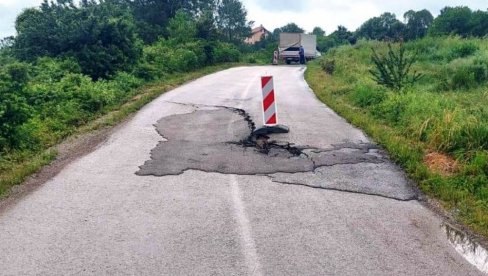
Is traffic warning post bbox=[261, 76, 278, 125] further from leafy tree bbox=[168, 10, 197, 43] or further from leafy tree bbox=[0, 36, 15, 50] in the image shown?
leafy tree bbox=[168, 10, 197, 43]

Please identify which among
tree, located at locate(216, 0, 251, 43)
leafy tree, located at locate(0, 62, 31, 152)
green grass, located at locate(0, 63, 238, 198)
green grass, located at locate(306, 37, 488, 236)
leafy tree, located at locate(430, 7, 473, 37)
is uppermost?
tree, located at locate(216, 0, 251, 43)

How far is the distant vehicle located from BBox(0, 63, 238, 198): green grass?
29.5 m

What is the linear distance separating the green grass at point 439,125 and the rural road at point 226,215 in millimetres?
421

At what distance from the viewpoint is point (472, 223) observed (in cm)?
541

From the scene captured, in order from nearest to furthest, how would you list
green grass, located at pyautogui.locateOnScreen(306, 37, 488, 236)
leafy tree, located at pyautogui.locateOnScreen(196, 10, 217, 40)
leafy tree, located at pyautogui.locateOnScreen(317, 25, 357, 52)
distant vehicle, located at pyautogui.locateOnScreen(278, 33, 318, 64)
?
green grass, located at pyautogui.locateOnScreen(306, 37, 488, 236)
leafy tree, located at pyautogui.locateOnScreen(196, 10, 217, 40)
distant vehicle, located at pyautogui.locateOnScreen(278, 33, 318, 64)
leafy tree, located at pyautogui.locateOnScreen(317, 25, 357, 52)

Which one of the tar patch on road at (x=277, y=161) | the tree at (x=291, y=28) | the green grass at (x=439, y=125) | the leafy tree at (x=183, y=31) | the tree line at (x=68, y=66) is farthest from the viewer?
the tree at (x=291, y=28)

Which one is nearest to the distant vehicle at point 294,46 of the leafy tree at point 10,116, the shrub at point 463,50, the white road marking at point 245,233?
the shrub at point 463,50

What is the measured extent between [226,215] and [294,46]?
145 ft

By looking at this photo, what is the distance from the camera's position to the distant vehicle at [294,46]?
46.7m

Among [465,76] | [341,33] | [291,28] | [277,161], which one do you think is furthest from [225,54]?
[291,28]

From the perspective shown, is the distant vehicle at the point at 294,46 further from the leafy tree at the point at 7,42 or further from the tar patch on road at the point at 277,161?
the tar patch on road at the point at 277,161

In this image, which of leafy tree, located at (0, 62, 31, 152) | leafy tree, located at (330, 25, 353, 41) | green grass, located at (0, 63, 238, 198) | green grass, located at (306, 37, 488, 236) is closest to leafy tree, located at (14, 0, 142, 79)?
green grass, located at (0, 63, 238, 198)

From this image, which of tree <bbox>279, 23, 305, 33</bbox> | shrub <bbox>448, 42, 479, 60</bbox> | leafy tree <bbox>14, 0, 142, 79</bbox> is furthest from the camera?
tree <bbox>279, 23, 305, 33</bbox>

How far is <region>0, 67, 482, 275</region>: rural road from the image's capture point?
4.34 metres
